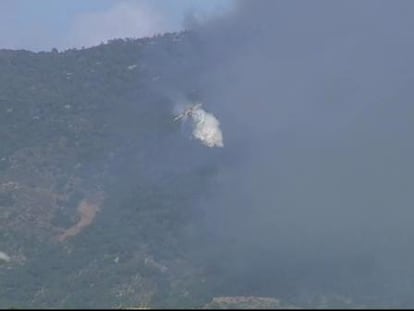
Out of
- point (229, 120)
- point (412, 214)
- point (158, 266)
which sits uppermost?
point (229, 120)

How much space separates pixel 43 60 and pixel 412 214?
59592 mm

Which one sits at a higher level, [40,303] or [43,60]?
[43,60]

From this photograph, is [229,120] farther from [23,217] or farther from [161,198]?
[23,217]

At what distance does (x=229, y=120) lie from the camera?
11125 cm

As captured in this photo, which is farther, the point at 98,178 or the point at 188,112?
the point at 188,112

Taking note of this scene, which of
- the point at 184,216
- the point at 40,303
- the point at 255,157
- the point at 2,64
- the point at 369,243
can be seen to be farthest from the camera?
the point at 2,64

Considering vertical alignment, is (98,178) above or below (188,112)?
below

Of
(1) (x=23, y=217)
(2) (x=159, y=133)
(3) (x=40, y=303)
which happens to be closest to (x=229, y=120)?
→ (2) (x=159, y=133)

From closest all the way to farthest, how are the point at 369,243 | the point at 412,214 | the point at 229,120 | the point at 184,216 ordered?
the point at 369,243 < the point at 412,214 < the point at 184,216 < the point at 229,120

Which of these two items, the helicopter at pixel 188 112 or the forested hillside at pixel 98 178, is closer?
the forested hillside at pixel 98 178

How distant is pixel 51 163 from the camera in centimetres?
10631

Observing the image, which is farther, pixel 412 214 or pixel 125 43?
pixel 125 43

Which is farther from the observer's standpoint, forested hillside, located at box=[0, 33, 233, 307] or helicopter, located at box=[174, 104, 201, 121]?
helicopter, located at box=[174, 104, 201, 121]

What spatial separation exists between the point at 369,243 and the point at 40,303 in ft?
74.4
